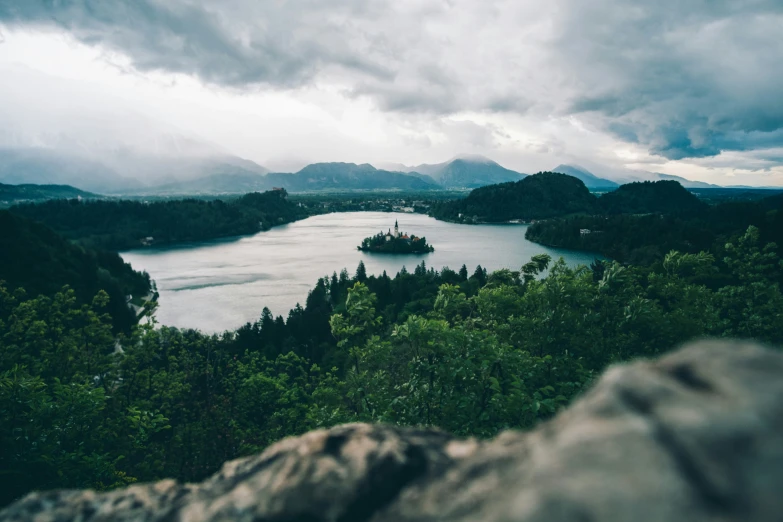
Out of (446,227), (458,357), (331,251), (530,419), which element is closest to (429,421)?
(458,357)

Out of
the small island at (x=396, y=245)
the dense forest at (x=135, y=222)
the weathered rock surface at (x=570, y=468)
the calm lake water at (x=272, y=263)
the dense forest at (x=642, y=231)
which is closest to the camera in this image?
the weathered rock surface at (x=570, y=468)

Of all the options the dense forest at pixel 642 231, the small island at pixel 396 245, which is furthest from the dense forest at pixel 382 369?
the small island at pixel 396 245

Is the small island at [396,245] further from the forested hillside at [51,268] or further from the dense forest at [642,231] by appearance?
the forested hillside at [51,268]

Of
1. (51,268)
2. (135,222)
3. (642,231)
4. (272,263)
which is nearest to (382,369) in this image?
(51,268)

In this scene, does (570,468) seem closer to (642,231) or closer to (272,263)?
(272,263)

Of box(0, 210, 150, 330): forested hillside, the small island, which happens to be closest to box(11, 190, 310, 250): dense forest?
the small island

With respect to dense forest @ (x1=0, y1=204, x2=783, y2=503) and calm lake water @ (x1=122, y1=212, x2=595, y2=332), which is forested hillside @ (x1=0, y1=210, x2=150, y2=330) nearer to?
calm lake water @ (x1=122, y1=212, x2=595, y2=332)
